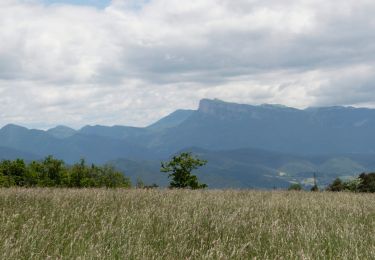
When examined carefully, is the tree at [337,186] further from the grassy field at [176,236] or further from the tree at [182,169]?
the grassy field at [176,236]

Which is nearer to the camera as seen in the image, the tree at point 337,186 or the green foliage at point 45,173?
the green foliage at point 45,173

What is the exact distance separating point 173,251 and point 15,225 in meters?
2.66

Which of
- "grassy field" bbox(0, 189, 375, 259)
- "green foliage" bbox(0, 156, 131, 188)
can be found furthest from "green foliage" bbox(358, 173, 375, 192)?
"grassy field" bbox(0, 189, 375, 259)

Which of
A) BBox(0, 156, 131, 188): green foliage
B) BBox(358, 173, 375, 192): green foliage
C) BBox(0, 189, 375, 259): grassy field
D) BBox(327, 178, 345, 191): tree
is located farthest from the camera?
BBox(358, 173, 375, 192): green foliage

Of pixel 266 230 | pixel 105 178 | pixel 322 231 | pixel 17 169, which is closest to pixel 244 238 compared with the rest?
pixel 266 230

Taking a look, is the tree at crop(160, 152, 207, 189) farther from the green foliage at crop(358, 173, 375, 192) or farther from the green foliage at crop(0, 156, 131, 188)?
the green foliage at crop(358, 173, 375, 192)

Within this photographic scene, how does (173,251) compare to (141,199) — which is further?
(141,199)

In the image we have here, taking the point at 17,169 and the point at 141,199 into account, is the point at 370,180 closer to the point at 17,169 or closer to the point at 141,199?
the point at 17,169

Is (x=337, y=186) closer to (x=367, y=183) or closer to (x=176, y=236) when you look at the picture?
(x=367, y=183)

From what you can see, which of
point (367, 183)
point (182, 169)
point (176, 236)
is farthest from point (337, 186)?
point (176, 236)

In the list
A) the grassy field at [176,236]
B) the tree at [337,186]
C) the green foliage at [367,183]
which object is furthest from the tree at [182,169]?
the green foliage at [367,183]

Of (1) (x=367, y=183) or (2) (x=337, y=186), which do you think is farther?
(1) (x=367, y=183)

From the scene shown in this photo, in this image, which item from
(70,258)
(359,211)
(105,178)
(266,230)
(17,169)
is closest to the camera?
(70,258)

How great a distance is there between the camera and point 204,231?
723 cm
